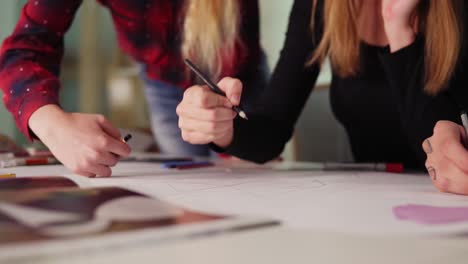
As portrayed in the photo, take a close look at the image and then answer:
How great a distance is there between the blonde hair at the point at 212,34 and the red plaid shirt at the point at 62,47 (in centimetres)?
3

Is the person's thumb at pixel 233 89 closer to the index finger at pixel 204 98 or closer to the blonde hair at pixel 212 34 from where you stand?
the index finger at pixel 204 98

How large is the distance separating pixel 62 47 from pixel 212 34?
343 millimetres

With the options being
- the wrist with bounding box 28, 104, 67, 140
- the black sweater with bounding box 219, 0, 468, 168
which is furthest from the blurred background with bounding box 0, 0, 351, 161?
the wrist with bounding box 28, 104, 67, 140

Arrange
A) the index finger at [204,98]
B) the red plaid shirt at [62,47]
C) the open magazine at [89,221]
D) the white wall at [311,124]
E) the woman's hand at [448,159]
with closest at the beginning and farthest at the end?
the open magazine at [89,221], the woman's hand at [448,159], the index finger at [204,98], the red plaid shirt at [62,47], the white wall at [311,124]

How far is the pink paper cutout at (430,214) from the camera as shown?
33cm

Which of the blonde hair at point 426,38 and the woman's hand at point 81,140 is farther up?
the blonde hair at point 426,38

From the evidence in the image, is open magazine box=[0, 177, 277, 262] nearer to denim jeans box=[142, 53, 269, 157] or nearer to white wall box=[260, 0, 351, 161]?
denim jeans box=[142, 53, 269, 157]

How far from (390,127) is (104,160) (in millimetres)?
592

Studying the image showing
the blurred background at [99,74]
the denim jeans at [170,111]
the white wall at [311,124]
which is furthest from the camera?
the blurred background at [99,74]

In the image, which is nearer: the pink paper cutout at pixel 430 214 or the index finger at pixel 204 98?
the pink paper cutout at pixel 430 214

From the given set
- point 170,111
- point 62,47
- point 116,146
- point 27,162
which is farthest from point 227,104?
point 170,111

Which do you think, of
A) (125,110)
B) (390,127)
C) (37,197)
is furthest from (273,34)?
(125,110)

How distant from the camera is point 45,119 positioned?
606mm

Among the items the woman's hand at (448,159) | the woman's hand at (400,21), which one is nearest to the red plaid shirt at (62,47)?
the woman's hand at (400,21)
